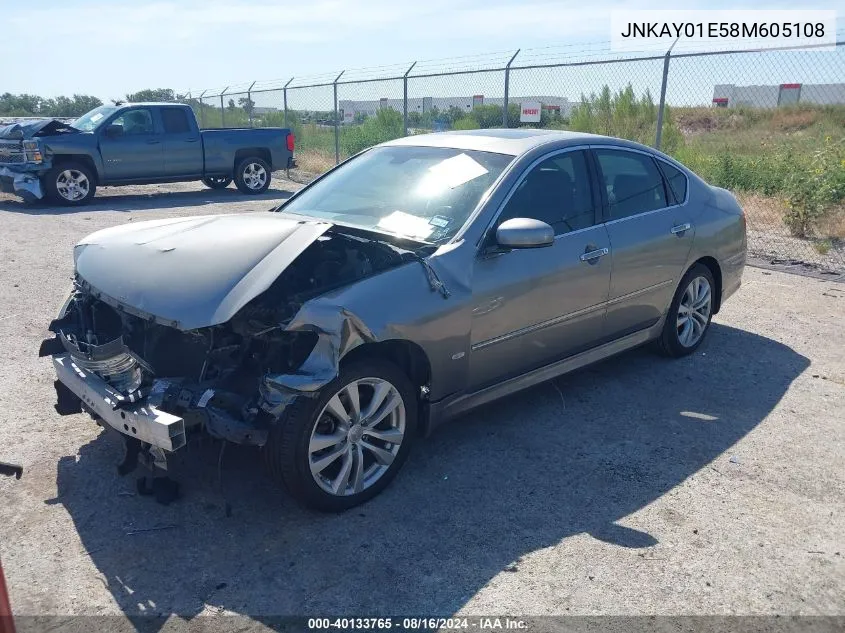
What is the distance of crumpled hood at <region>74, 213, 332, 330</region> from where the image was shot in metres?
3.32

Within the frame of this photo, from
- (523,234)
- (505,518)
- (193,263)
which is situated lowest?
(505,518)

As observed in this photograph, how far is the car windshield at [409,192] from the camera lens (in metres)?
4.20

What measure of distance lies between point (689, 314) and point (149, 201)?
1208cm

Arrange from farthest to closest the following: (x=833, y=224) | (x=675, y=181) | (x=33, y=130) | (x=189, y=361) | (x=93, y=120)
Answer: (x=93, y=120), (x=33, y=130), (x=833, y=224), (x=675, y=181), (x=189, y=361)

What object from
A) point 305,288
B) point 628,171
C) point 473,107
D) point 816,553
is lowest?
point 816,553

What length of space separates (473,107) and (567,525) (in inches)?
483

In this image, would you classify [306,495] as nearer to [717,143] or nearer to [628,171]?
[628,171]

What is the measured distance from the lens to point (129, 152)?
14156 millimetres

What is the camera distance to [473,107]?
14609 mm

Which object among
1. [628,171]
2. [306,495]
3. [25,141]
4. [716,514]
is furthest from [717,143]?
[25,141]

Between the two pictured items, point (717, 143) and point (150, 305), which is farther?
point (717, 143)

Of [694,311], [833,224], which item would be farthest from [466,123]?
[694,311]

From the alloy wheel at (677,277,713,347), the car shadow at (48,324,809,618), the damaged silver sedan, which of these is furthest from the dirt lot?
the alloy wheel at (677,277,713,347)

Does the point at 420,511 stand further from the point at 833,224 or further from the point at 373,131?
the point at 373,131
